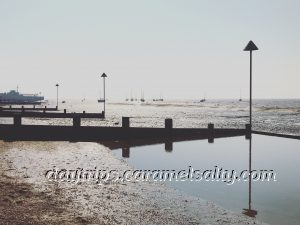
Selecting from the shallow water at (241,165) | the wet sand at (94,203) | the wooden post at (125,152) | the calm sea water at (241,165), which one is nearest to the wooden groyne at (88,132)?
the calm sea water at (241,165)

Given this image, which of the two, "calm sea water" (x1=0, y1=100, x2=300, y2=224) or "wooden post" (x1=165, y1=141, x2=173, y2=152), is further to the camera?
"wooden post" (x1=165, y1=141, x2=173, y2=152)

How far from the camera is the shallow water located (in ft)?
26.9

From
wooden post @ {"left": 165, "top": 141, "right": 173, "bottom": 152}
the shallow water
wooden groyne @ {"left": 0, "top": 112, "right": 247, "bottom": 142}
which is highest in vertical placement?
wooden groyne @ {"left": 0, "top": 112, "right": 247, "bottom": 142}

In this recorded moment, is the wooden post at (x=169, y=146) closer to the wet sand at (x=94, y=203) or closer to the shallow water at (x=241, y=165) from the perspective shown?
the shallow water at (x=241, y=165)

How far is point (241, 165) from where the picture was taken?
13.4 m

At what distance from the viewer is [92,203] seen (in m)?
7.77

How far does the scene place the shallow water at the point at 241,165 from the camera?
8211 millimetres

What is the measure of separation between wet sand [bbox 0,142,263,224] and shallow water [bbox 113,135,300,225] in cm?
81

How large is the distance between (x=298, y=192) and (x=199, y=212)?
377cm

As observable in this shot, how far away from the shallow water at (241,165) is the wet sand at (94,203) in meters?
0.81

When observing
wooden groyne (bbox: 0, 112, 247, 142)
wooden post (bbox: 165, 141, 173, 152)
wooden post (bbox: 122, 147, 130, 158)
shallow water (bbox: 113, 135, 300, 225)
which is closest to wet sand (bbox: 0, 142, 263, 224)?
shallow water (bbox: 113, 135, 300, 225)

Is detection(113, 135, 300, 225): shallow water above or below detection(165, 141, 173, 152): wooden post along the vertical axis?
below

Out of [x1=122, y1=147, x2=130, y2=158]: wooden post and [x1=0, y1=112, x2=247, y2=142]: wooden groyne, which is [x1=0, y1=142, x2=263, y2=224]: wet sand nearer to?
[x1=122, y1=147, x2=130, y2=158]: wooden post

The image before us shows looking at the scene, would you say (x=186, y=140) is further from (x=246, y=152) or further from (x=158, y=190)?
(x=158, y=190)
